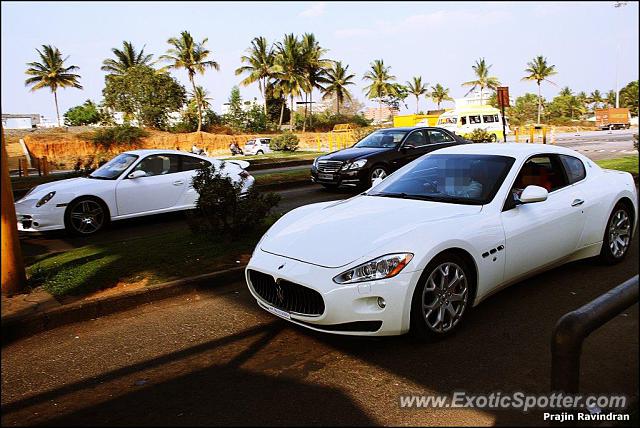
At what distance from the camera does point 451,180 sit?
16.1 ft

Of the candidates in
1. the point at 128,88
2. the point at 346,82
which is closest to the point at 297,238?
the point at 128,88

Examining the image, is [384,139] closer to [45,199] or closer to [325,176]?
[325,176]

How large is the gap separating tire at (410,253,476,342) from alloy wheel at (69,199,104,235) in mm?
6746

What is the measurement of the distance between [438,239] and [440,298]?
1.48ft

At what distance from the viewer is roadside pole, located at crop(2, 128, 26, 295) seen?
4812mm

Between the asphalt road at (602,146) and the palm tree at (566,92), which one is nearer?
the asphalt road at (602,146)

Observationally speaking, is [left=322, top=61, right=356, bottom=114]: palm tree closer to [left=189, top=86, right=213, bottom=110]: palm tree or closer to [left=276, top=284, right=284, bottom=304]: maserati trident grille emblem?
[left=189, top=86, right=213, bottom=110]: palm tree

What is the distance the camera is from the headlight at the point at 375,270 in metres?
3.68

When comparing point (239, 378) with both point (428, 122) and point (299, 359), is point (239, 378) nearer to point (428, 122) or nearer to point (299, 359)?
point (299, 359)

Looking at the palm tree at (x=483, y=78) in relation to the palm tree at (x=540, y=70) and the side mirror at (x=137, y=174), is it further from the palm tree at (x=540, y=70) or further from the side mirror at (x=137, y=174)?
the side mirror at (x=137, y=174)

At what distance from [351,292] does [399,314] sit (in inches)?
15.0

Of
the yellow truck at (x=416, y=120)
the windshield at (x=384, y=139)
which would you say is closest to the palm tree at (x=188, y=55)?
the yellow truck at (x=416, y=120)

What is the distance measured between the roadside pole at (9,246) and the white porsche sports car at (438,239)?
236cm

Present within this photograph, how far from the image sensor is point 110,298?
505 centimetres
